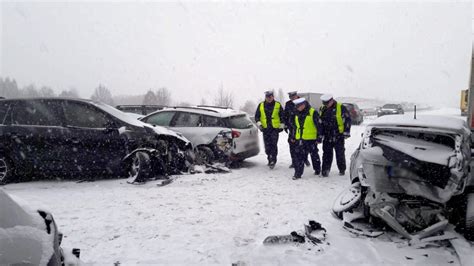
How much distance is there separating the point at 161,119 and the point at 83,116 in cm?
237

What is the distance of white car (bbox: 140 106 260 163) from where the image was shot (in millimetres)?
8305

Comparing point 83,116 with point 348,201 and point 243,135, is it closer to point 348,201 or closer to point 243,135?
point 243,135

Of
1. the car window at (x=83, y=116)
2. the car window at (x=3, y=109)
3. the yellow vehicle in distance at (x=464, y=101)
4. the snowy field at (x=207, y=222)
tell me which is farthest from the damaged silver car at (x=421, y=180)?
the yellow vehicle in distance at (x=464, y=101)

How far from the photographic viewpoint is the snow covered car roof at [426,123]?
4.32 metres

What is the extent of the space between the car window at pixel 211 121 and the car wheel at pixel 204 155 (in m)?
0.58

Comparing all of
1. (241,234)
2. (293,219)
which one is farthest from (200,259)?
(293,219)

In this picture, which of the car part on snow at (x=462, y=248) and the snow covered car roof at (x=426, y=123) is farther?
the snow covered car roof at (x=426, y=123)

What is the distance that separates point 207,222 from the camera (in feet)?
15.7

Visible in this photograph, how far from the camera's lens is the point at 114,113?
7344mm

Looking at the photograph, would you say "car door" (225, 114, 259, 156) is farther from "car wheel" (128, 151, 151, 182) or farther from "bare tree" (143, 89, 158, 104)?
"bare tree" (143, 89, 158, 104)

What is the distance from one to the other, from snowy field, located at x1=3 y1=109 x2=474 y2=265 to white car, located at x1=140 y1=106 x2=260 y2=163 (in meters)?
0.98

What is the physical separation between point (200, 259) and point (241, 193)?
2633 mm

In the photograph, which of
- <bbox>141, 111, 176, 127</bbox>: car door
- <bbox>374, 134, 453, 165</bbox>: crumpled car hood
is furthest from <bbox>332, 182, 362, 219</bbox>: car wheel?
<bbox>141, 111, 176, 127</bbox>: car door

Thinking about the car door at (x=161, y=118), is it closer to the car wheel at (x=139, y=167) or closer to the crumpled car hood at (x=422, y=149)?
the car wheel at (x=139, y=167)
